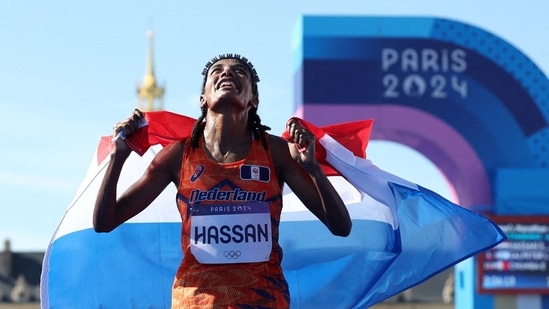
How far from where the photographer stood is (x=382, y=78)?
19.2m

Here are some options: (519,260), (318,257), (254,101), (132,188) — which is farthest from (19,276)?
(254,101)

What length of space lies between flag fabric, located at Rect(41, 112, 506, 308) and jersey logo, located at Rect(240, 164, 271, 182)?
4.60ft

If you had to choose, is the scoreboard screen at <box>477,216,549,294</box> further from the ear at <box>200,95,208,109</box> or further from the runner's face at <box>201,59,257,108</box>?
the runner's face at <box>201,59,257,108</box>

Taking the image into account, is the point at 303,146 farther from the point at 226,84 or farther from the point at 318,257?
the point at 318,257

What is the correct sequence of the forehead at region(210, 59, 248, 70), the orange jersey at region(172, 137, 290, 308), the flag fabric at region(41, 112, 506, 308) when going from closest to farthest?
the orange jersey at region(172, 137, 290, 308) < the forehead at region(210, 59, 248, 70) < the flag fabric at region(41, 112, 506, 308)

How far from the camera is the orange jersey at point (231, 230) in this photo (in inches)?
184

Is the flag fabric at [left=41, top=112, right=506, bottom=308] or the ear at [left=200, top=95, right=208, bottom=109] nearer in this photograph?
the ear at [left=200, top=95, right=208, bottom=109]

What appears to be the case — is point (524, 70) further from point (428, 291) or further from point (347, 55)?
point (428, 291)

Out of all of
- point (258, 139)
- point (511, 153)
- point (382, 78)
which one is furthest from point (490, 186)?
point (258, 139)

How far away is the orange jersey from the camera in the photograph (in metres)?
4.68

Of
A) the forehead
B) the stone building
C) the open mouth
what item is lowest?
the open mouth

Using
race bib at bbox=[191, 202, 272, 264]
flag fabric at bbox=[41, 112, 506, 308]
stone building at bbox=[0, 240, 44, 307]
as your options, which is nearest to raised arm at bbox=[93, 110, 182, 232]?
race bib at bbox=[191, 202, 272, 264]

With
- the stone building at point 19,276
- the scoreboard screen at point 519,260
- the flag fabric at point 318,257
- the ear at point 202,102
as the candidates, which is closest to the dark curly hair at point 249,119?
the ear at point 202,102

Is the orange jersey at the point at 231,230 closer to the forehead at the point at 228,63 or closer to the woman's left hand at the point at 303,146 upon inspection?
the woman's left hand at the point at 303,146
